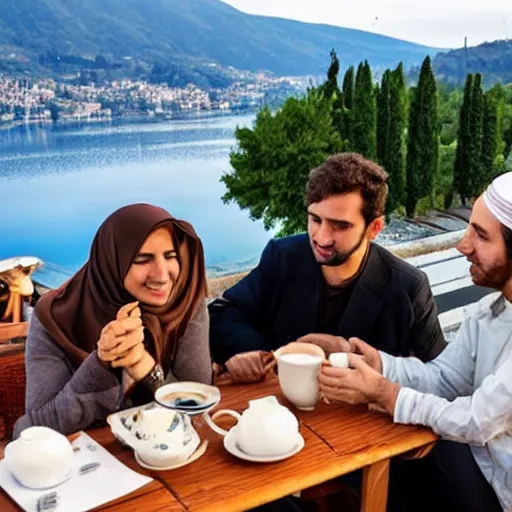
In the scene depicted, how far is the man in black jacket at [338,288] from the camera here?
2215 millimetres

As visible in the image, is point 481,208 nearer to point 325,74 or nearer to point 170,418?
point 170,418

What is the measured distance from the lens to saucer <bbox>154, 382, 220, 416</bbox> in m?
1.54

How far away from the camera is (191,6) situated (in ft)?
11.5

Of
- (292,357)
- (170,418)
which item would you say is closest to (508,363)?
(292,357)

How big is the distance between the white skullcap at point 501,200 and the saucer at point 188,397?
76cm

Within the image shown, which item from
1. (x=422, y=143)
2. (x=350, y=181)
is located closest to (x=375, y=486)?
(x=350, y=181)

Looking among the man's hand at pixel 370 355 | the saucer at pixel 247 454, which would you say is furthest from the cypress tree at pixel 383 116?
the saucer at pixel 247 454

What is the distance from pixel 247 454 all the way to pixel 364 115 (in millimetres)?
3211

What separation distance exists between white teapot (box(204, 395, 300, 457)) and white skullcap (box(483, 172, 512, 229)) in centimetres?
67

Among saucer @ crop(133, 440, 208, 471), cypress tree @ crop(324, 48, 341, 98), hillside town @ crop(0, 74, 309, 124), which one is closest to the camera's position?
saucer @ crop(133, 440, 208, 471)

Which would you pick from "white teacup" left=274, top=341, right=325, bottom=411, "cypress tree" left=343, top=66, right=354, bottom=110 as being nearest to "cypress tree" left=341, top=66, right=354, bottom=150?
"cypress tree" left=343, top=66, right=354, bottom=110

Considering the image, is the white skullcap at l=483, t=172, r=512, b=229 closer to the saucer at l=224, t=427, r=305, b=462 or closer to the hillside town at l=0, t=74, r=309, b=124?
the saucer at l=224, t=427, r=305, b=462

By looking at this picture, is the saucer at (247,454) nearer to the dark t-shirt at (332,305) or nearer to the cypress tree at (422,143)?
the dark t-shirt at (332,305)

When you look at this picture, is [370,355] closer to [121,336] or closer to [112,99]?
[121,336]
